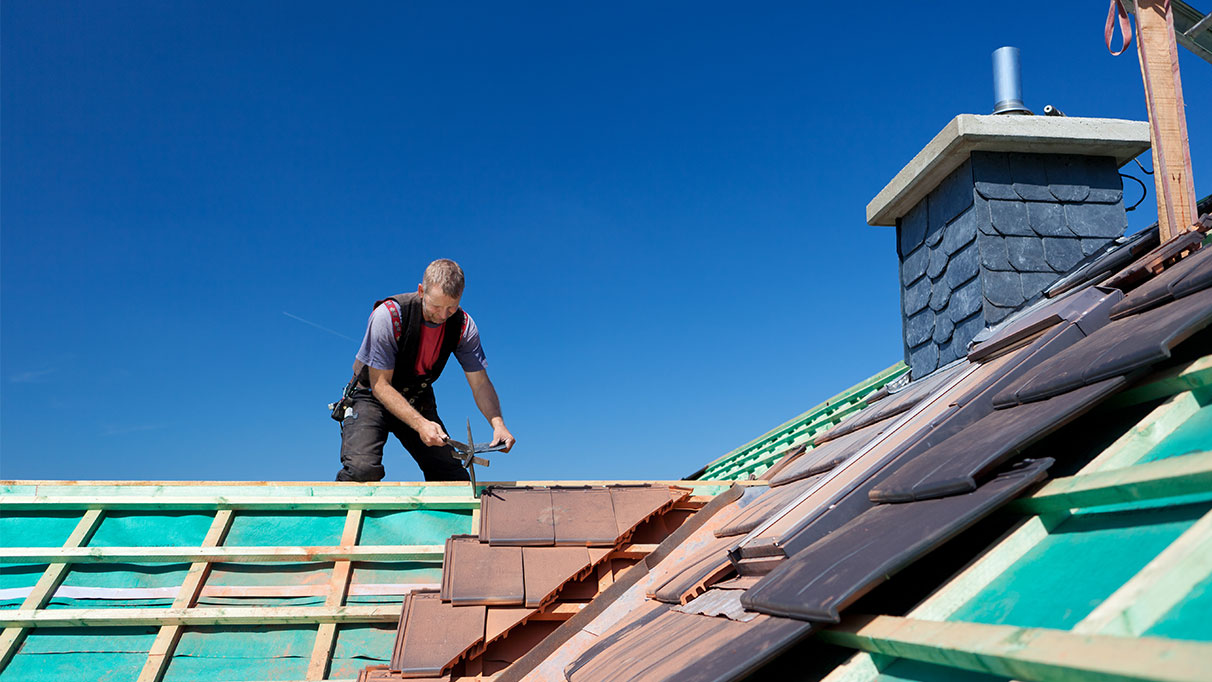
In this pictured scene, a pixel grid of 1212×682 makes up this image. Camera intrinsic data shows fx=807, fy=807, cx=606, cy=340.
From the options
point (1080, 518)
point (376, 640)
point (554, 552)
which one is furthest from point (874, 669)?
point (376, 640)

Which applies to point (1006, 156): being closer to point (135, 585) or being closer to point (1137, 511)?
point (1137, 511)

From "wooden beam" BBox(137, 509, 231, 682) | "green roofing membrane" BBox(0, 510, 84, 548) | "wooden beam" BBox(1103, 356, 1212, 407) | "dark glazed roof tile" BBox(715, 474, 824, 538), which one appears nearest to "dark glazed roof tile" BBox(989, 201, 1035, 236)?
"dark glazed roof tile" BBox(715, 474, 824, 538)

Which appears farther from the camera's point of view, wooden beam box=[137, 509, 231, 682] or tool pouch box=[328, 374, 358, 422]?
tool pouch box=[328, 374, 358, 422]

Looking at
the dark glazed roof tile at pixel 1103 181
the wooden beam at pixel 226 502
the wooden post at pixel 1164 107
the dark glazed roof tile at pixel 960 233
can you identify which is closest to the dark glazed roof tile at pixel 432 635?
the wooden beam at pixel 226 502

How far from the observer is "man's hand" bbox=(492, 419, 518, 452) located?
473cm

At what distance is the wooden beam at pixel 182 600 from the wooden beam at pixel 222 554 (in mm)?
69

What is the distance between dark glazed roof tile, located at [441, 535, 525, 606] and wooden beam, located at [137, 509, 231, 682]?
3.65 ft

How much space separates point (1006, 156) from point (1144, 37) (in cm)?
128

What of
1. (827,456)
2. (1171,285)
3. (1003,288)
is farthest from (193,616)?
(1003,288)

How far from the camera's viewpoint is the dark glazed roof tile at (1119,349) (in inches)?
70.0

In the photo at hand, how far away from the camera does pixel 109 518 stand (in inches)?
157

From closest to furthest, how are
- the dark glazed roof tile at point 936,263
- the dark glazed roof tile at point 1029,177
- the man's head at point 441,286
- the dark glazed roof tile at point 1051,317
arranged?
the dark glazed roof tile at point 1051,317
the dark glazed roof tile at point 1029,177
the dark glazed roof tile at point 936,263
the man's head at point 441,286

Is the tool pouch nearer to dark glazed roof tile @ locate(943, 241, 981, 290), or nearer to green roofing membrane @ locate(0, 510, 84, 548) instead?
green roofing membrane @ locate(0, 510, 84, 548)

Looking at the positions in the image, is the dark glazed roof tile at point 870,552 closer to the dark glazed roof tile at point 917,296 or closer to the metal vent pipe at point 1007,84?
the dark glazed roof tile at point 917,296
